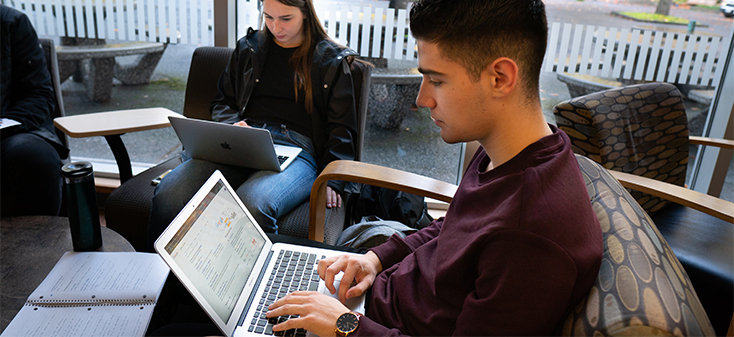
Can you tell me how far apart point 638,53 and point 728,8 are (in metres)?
0.42

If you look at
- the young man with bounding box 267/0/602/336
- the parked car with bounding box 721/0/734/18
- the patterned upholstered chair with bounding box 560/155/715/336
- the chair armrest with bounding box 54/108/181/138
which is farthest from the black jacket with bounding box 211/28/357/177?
the parked car with bounding box 721/0/734/18

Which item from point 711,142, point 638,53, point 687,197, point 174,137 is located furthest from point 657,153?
point 174,137

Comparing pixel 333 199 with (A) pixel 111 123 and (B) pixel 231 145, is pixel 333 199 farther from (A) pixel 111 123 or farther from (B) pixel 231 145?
(A) pixel 111 123

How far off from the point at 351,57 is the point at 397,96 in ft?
1.88

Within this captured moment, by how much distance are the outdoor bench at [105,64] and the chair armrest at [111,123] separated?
67 cm

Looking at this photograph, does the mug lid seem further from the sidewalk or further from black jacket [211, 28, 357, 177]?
the sidewalk

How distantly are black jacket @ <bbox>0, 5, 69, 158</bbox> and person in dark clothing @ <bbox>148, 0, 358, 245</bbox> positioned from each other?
719 mm

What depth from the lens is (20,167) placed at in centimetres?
183

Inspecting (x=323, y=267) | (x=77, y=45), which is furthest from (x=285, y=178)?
(x=77, y=45)

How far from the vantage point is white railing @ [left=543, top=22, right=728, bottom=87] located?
2230 mm

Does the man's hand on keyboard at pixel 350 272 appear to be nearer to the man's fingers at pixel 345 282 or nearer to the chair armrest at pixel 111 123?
the man's fingers at pixel 345 282

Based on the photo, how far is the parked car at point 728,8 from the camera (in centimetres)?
216

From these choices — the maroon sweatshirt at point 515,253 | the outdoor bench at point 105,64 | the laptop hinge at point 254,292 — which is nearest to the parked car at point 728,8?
the maroon sweatshirt at point 515,253

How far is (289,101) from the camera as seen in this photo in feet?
6.61
